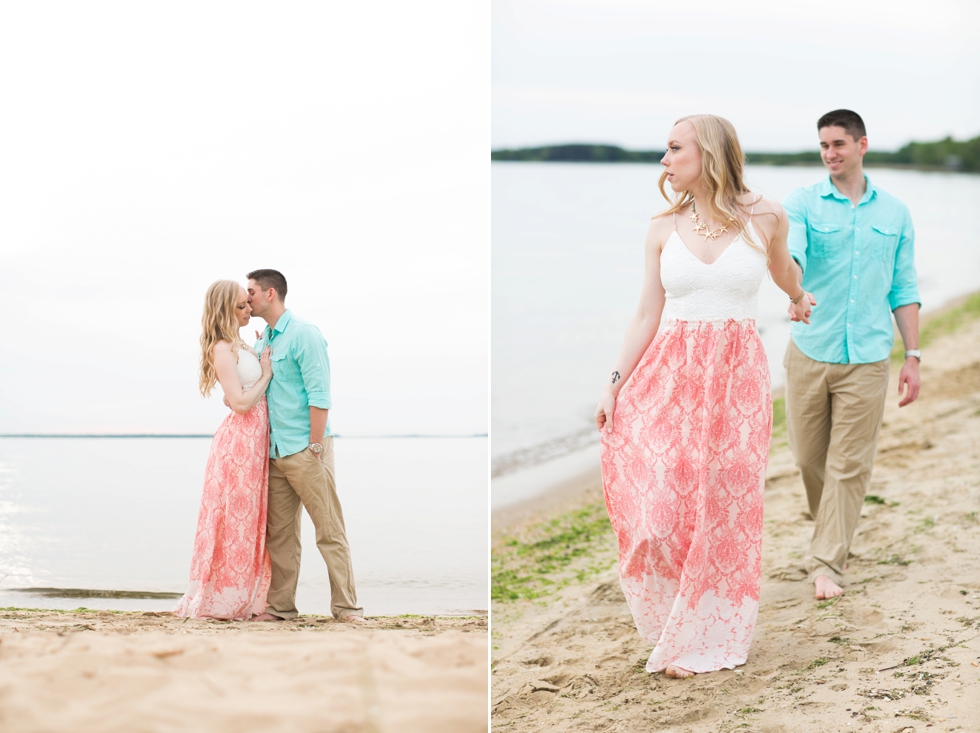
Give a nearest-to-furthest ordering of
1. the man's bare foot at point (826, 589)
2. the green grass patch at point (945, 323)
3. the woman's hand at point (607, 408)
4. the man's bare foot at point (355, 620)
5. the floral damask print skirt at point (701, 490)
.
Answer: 1. the floral damask print skirt at point (701, 490)
2. the woman's hand at point (607, 408)
3. the man's bare foot at point (826, 589)
4. the man's bare foot at point (355, 620)
5. the green grass patch at point (945, 323)

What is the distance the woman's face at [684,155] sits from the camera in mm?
2688

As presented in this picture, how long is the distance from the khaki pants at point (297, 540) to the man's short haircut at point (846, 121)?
2.36 m

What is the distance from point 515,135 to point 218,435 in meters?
34.5

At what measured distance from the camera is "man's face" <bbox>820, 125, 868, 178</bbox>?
3.42 m

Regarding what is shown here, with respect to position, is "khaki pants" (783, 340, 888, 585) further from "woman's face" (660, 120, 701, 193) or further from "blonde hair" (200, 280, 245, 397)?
"blonde hair" (200, 280, 245, 397)

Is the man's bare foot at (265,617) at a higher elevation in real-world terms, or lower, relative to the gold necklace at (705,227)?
lower

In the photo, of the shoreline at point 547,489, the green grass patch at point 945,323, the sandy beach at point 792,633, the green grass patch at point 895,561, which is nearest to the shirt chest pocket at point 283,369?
the sandy beach at point 792,633

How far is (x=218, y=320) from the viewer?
352 centimetres

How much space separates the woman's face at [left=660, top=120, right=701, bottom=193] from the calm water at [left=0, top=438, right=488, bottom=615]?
6.18 feet

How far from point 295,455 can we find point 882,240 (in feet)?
8.04

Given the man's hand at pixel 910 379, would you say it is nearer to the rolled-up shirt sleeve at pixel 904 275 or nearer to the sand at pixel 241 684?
the rolled-up shirt sleeve at pixel 904 275

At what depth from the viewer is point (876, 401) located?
3.44m

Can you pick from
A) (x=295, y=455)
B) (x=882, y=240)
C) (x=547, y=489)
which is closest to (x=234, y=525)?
(x=295, y=455)

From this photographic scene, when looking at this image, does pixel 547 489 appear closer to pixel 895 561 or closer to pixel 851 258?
pixel 895 561
